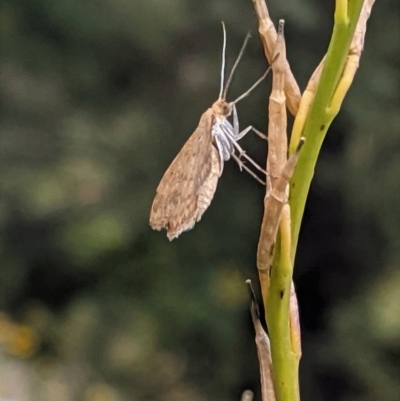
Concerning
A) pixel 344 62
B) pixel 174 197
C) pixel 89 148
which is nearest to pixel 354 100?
pixel 89 148

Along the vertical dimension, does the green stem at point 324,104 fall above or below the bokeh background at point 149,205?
below

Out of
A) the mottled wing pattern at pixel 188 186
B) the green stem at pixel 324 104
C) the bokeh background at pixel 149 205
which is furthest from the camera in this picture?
the bokeh background at pixel 149 205

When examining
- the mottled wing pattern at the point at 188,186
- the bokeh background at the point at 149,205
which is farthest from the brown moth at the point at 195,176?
the bokeh background at the point at 149,205

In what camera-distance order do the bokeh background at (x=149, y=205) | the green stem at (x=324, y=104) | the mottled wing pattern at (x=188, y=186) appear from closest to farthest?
the green stem at (x=324, y=104) < the mottled wing pattern at (x=188, y=186) < the bokeh background at (x=149, y=205)

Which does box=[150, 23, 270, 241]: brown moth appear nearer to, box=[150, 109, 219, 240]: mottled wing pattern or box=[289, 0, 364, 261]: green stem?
box=[150, 109, 219, 240]: mottled wing pattern

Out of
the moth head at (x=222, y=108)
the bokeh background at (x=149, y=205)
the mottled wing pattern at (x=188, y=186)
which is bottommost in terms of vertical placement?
the mottled wing pattern at (x=188, y=186)

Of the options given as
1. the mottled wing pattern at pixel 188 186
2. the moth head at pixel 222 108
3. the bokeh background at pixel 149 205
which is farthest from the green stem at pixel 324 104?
the bokeh background at pixel 149 205

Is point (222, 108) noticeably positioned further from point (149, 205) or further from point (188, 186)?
point (149, 205)

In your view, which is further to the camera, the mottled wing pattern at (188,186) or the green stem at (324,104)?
the mottled wing pattern at (188,186)

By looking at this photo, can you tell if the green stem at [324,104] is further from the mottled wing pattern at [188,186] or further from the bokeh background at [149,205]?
the bokeh background at [149,205]
